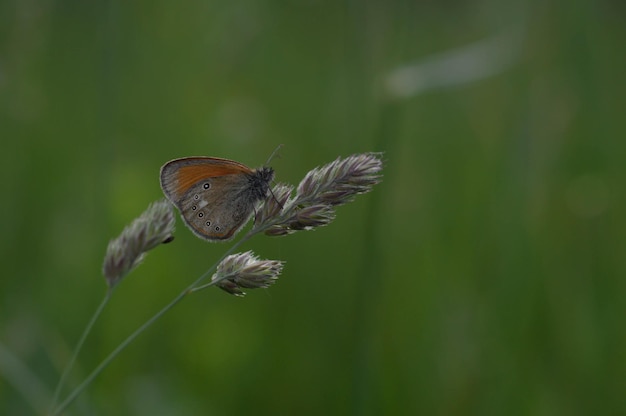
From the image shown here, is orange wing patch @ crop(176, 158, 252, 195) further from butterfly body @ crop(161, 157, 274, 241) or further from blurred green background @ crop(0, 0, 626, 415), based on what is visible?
blurred green background @ crop(0, 0, 626, 415)

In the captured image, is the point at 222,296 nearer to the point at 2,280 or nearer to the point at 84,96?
the point at 2,280

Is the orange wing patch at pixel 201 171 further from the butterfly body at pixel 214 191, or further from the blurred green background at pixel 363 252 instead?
the blurred green background at pixel 363 252

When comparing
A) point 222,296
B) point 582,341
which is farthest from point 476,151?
point 582,341

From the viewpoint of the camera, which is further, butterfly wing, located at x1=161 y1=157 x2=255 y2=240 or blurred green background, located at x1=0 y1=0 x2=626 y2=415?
blurred green background, located at x1=0 y1=0 x2=626 y2=415

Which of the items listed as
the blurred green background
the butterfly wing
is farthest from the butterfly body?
the blurred green background

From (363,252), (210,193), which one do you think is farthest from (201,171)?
(363,252)

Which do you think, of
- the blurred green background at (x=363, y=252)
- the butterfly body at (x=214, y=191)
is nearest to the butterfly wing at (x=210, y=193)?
the butterfly body at (x=214, y=191)

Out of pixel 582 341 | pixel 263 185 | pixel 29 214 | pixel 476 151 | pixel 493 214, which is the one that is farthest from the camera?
pixel 476 151

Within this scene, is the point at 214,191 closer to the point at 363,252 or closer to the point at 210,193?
the point at 210,193
